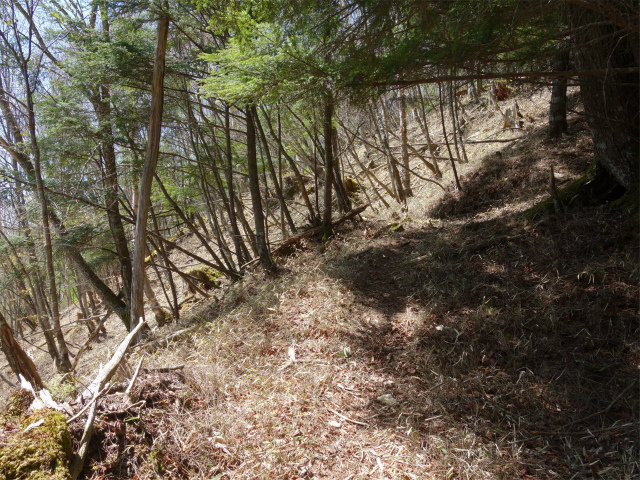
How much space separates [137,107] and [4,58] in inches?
116

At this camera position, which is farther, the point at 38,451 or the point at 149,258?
the point at 149,258

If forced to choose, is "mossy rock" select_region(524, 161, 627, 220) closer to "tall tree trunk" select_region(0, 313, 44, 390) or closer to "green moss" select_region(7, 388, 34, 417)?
"green moss" select_region(7, 388, 34, 417)

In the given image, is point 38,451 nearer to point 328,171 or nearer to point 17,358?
point 17,358

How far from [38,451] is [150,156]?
357 cm

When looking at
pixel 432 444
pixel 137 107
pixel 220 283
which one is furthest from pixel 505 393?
pixel 220 283

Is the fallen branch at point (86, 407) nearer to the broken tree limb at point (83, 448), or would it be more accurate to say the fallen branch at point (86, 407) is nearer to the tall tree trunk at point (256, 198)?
the broken tree limb at point (83, 448)

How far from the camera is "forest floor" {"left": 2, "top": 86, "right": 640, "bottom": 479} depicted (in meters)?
2.70

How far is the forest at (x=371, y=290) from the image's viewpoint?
2.75 meters

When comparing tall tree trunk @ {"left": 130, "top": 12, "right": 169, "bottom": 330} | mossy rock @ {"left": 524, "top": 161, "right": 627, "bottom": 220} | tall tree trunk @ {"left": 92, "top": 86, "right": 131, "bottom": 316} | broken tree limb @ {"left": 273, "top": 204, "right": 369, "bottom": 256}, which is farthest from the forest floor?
tall tree trunk @ {"left": 92, "top": 86, "right": 131, "bottom": 316}

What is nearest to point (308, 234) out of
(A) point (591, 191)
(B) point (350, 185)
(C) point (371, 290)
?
(C) point (371, 290)

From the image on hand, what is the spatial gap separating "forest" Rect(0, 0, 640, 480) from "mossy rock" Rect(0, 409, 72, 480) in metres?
0.01

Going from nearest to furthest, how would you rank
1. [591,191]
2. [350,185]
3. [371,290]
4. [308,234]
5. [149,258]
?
[591,191], [371,290], [308,234], [149,258], [350,185]

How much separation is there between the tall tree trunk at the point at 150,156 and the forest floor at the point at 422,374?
91 cm

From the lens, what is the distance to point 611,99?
189 inches
